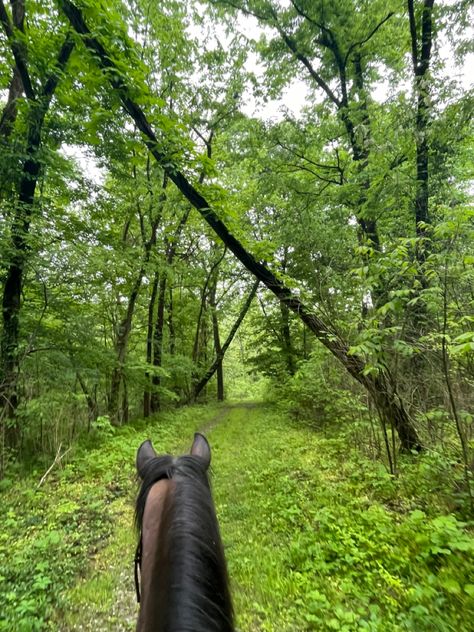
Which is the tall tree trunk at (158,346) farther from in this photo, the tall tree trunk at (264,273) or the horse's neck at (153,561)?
the horse's neck at (153,561)

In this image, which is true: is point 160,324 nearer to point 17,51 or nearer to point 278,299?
point 278,299

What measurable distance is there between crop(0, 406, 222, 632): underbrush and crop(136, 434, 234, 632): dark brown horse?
2.08 metres

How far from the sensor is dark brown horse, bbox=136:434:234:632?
910 mm

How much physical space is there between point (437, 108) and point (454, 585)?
18.5ft

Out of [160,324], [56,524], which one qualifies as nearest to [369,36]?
[160,324]

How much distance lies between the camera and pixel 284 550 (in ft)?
9.77

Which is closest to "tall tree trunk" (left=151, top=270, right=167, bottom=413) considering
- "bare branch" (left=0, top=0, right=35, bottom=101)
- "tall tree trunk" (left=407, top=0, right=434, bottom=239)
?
"bare branch" (left=0, top=0, right=35, bottom=101)

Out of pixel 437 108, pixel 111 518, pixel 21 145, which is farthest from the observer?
pixel 21 145

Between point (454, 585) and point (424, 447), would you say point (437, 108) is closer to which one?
point (424, 447)

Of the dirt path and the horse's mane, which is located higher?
the horse's mane

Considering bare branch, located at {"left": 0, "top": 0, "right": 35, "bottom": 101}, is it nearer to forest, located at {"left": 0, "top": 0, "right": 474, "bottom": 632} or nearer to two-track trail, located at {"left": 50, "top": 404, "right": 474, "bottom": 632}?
forest, located at {"left": 0, "top": 0, "right": 474, "bottom": 632}

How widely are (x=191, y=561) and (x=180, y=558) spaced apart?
0.14 ft

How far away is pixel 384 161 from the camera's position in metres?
5.78

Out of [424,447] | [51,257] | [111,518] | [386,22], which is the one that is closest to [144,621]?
[111,518]
